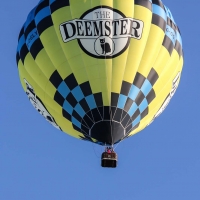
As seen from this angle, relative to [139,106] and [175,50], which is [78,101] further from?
[175,50]

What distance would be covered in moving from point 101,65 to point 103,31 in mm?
841

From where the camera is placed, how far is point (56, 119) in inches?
958

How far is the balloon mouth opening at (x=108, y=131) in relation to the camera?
74.9 ft

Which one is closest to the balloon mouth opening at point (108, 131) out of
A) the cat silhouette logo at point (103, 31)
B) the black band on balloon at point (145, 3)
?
the cat silhouette logo at point (103, 31)

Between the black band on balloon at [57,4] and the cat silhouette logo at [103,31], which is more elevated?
the black band on balloon at [57,4]

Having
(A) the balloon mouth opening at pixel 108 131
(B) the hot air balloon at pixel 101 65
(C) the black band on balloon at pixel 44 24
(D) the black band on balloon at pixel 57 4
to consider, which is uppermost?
→ (D) the black band on balloon at pixel 57 4

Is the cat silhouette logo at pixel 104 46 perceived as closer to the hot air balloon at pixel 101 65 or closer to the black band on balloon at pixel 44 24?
the hot air balloon at pixel 101 65

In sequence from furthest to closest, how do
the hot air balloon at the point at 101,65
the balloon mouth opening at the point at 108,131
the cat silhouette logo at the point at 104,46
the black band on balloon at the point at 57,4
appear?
the black band on balloon at the point at 57,4 → the cat silhouette logo at the point at 104,46 → the hot air balloon at the point at 101,65 → the balloon mouth opening at the point at 108,131

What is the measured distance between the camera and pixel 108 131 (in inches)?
899

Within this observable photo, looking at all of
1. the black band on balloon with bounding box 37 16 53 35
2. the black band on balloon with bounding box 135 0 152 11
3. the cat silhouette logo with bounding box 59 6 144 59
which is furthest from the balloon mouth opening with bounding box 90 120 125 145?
the black band on balloon with bounding box 135 0 152 11

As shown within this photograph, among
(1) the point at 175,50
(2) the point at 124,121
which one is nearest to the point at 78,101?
(2) the point at 124,121

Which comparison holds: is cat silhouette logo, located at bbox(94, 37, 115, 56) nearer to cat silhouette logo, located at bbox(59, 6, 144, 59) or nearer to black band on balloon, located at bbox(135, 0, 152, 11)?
cat silhouette logo, located at bbox(59, 6, 144, 59)

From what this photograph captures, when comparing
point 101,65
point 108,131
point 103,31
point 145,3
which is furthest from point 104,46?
point 108,131

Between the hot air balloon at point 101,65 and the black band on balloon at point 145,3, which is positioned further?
the black band on balloon at point 145,3
